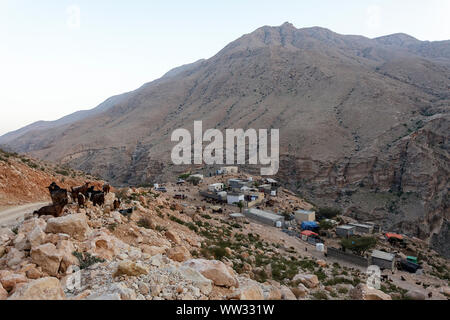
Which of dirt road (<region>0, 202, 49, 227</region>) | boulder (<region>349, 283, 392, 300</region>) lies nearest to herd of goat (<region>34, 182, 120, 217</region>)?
dirt road (<region>0, 202, 49, 227</region>)

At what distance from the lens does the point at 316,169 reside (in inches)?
1834

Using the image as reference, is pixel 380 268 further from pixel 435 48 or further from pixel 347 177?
pixel 435 48

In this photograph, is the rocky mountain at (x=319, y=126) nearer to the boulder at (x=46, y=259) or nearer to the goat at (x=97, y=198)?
the goat at (x=97, y=198)

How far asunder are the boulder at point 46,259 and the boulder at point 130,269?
48.0 inches

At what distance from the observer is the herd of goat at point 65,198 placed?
7344 millimetres

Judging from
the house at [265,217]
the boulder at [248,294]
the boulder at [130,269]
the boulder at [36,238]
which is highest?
the boulder at [36,238]

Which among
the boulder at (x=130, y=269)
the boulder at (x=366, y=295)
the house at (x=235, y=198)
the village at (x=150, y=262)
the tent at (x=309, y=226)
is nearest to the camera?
the village at (x=150, y=262)

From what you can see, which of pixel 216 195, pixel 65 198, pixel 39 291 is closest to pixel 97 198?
pixel 65 198

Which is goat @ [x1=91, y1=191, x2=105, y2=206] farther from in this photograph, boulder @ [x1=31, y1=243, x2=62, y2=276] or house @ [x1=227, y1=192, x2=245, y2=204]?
house @ [x1=227, y1=192, x2=245, y2=204]

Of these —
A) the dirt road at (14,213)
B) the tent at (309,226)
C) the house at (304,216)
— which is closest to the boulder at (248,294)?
the dirt road at (14,213)

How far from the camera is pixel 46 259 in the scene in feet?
15.5

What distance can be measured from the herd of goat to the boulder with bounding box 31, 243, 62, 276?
280 cm
